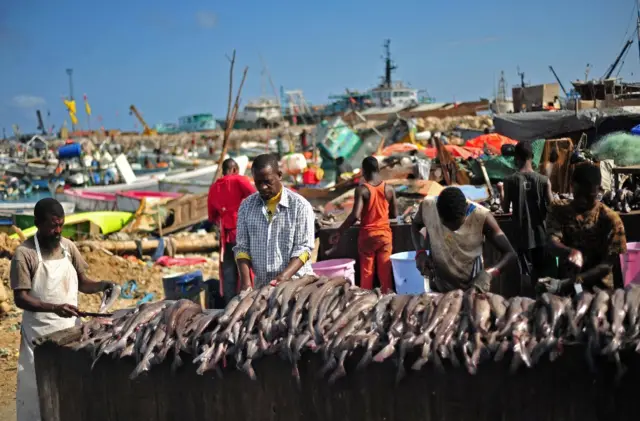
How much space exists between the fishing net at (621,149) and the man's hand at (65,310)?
898cm

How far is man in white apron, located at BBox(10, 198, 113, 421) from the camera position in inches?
180

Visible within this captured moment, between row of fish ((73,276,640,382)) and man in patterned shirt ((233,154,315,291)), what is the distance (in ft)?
2.61

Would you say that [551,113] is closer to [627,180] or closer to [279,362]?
[627,180]

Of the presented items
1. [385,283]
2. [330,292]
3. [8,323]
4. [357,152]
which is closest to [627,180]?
[385,283]

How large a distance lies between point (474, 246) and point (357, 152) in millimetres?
15682

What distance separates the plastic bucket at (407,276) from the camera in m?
7.09

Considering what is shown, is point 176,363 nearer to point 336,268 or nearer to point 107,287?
point 107,287

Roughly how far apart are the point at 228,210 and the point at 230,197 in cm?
15

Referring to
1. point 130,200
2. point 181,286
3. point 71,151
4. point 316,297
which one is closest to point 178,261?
point 181,286

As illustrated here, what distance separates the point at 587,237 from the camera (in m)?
4.60

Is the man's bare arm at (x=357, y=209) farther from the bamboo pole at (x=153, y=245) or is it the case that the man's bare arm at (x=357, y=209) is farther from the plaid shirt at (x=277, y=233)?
the bamboo pole at (x=153, y=245)

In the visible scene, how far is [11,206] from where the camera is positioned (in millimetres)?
20406

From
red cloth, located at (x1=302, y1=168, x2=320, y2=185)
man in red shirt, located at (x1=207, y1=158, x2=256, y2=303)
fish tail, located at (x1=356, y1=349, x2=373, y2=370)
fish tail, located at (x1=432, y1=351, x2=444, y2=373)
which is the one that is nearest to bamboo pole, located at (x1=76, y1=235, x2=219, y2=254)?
red cloth, located at (x1=302, y1=168, x2=320, y2=185)

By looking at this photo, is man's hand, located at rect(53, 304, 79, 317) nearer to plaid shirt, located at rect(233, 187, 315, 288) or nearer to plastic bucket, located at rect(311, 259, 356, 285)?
plaid shirt, located at rect(233, 187, 315, 288)
